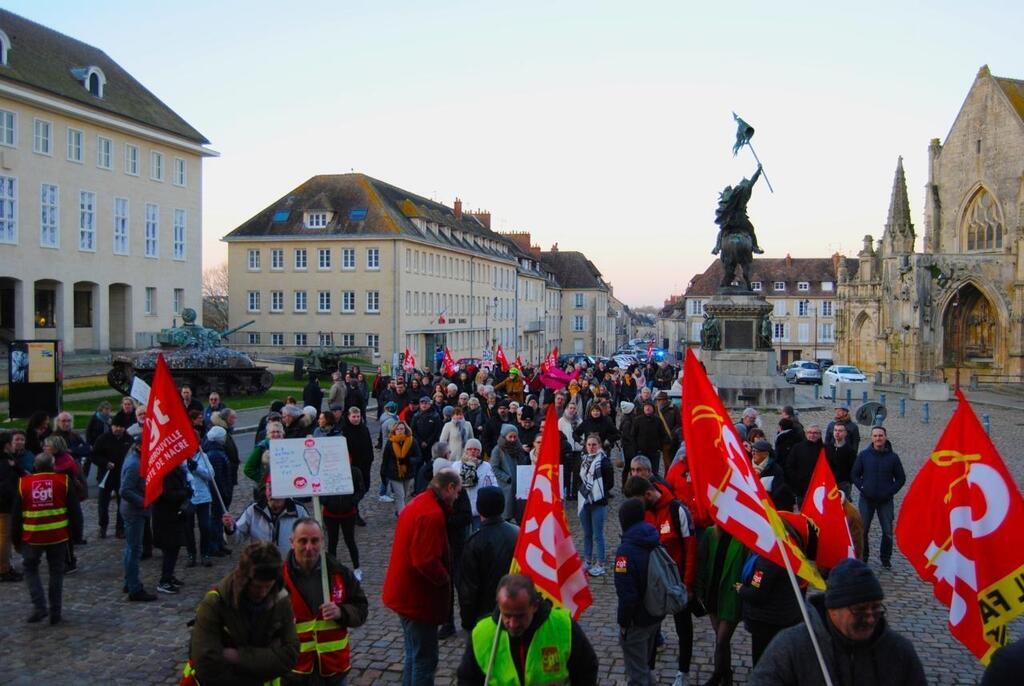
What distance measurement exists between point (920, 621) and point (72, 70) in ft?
151

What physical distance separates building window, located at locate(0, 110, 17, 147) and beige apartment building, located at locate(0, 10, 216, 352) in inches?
1.6

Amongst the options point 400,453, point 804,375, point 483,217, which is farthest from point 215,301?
point 400,453

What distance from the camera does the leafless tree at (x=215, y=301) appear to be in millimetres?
99206

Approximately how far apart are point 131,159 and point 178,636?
43.3m

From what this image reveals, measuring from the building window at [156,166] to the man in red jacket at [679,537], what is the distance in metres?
46.5

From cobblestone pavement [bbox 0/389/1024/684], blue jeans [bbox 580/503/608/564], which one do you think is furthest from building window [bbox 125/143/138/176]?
blue jeans [bbox 580/503/608/564]

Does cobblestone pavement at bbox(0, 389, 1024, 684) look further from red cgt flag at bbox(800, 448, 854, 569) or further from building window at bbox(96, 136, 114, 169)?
building window at bbox(96, 136, 114, 169)

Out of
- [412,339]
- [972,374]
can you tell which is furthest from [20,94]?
[972,374]

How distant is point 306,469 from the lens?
687 centimetres

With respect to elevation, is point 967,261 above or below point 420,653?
above

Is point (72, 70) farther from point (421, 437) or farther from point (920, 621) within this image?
point (920, 621)

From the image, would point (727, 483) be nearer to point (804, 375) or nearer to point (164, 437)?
point (164, 437)

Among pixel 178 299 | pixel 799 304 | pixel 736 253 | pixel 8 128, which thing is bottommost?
pixel 178 299

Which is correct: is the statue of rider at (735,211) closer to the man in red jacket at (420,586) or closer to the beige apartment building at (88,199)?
the man in red jacket at (420,586)
